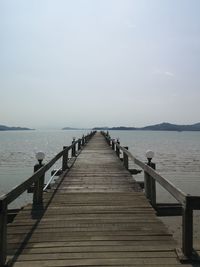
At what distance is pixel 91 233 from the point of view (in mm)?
5672

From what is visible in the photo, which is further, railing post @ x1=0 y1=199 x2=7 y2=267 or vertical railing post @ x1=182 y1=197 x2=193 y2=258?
vertical railing post @ x1=182 y1=197 x2=193 y2=258

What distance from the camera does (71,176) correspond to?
12.0 meters

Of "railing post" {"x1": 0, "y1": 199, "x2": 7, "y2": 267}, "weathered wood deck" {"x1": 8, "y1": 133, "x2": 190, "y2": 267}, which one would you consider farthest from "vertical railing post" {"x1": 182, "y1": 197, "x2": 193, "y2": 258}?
"railing post" {"x1": 0, "y1": 199, "x2": 7, "y2": 267}

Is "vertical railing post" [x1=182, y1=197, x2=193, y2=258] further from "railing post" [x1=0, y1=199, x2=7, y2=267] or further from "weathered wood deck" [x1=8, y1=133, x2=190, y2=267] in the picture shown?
"railing post" [x1=0, y1=199, x2=7, y2=267]

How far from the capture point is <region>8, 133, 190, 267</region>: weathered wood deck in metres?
4.64

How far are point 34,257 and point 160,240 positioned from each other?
200cm

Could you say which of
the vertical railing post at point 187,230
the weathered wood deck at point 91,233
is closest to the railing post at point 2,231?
the weathered wood deck at point 91,233

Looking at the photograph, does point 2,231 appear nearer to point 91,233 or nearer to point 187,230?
point 91,233

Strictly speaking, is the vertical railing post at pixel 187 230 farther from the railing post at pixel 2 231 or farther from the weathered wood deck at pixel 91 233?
the railing post at pixel 2 231

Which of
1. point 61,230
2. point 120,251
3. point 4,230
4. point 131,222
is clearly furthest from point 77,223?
point 4,230

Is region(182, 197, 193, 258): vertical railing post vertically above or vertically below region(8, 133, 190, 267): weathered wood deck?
above

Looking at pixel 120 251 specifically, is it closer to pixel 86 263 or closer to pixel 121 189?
pixel 86 263

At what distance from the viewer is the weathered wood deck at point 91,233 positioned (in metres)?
4.64

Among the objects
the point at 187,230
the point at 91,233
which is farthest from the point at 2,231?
the point at 187,230
